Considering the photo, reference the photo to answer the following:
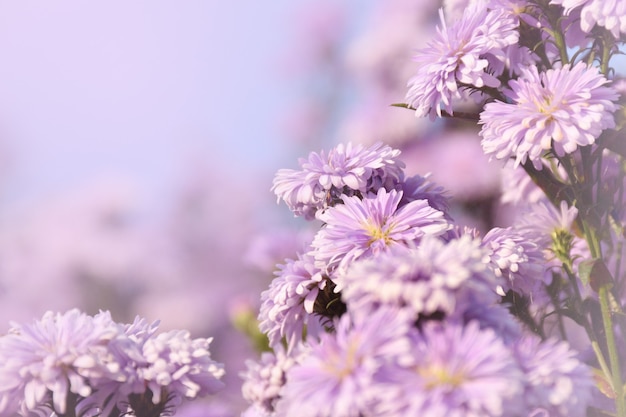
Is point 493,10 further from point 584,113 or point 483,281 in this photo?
point 483,281

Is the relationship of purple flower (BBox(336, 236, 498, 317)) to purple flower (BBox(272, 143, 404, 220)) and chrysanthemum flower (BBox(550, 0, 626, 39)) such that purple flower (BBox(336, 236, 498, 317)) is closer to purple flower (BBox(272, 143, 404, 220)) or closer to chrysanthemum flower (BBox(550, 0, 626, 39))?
purple flower (BBox(272, 143, 404, 220))

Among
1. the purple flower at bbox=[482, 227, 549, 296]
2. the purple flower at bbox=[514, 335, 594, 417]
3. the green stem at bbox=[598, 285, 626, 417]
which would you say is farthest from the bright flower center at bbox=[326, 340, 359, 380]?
the green stem at bbox=[598, 285, 626, 417]

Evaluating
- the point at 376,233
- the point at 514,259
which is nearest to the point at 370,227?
the point at 376,233

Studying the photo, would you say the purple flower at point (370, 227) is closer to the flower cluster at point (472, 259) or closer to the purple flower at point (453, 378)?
the flower cluster at point (472, 259)

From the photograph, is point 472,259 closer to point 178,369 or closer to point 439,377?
point 439,377

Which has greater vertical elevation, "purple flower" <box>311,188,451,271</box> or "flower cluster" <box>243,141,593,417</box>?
"purple flower" <box>311,188,451,271</box>

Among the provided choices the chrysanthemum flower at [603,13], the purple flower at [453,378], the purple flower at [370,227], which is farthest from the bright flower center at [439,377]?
the chrysanthemum flower at [603,13]
